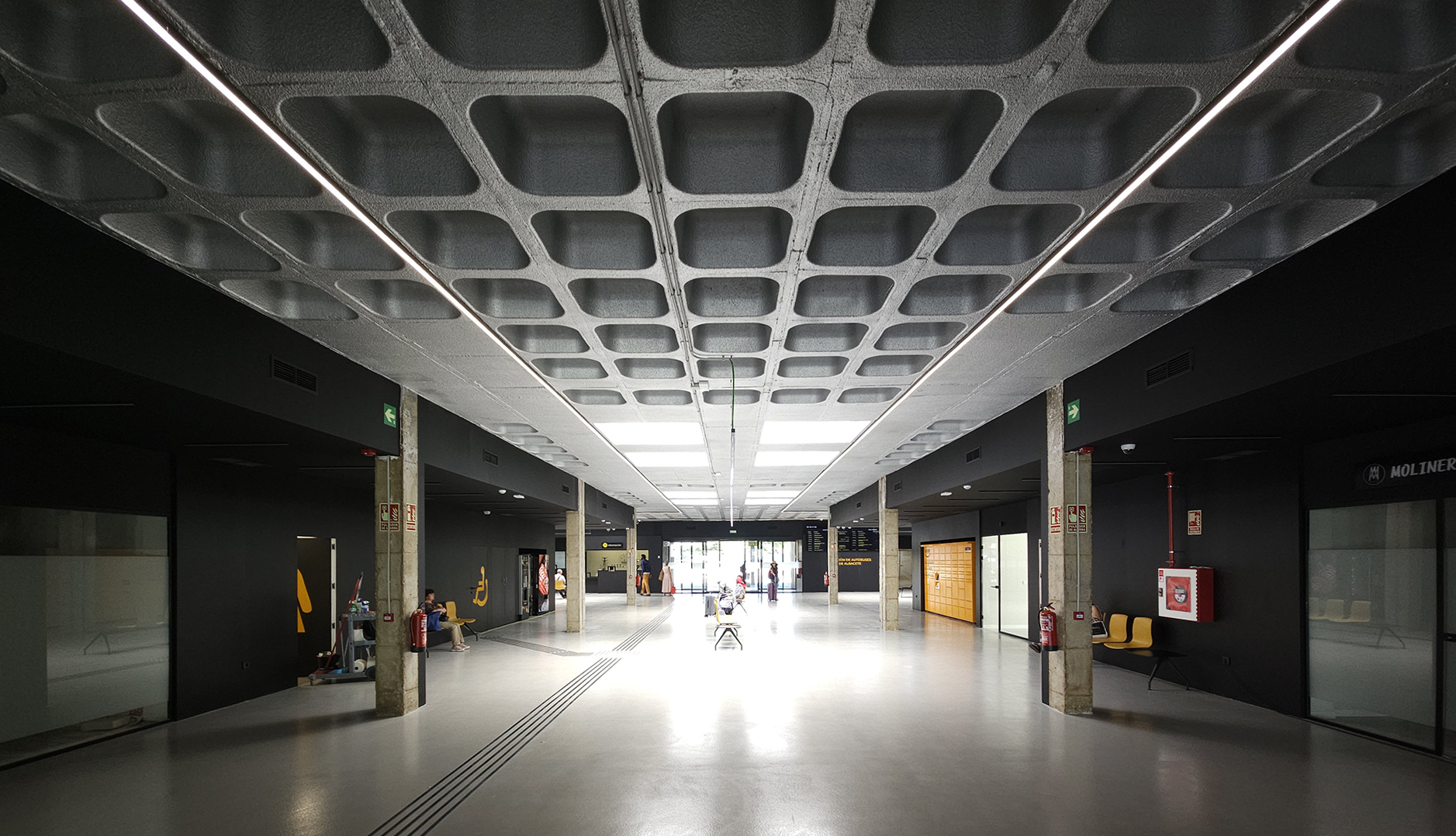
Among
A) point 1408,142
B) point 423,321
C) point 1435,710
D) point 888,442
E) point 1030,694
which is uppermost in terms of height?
point 1408,142

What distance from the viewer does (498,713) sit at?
27.2ft

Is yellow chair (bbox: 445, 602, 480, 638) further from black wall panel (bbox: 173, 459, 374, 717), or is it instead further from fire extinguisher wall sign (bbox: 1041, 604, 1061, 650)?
fire extinguisher wall sign (bbox: 1041, 604, 1061, 650)

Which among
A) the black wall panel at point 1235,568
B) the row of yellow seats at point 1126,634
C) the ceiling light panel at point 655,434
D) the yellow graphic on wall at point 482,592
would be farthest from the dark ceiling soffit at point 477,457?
the black wall panel at point 1235,568

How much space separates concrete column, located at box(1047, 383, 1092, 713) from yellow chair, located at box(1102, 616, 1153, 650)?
2174mm

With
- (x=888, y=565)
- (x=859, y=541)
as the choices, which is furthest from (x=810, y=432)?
(x=859, y=541)

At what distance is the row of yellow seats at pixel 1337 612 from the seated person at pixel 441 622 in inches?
437

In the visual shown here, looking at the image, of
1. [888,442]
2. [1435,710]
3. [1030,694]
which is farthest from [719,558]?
[1435,710]

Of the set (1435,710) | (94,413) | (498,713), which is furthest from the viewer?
(498,713)

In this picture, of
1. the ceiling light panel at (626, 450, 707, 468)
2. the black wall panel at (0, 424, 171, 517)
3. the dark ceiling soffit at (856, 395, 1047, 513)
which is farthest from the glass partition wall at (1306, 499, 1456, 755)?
the black wall panel at (0, 424, 171, 517)

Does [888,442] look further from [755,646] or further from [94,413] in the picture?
[94,413]

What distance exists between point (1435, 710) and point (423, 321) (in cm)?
821

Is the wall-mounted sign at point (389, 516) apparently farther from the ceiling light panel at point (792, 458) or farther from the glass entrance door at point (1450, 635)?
the glass entrance door at point (1450, 635)

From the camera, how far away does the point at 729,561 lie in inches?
1474

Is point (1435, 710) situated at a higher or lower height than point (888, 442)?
lower
